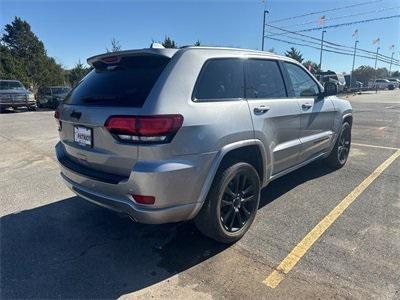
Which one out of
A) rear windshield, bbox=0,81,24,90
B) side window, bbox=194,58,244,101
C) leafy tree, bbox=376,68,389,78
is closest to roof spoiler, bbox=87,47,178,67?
side window, bbox=194,58,244,101

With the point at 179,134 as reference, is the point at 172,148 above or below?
below

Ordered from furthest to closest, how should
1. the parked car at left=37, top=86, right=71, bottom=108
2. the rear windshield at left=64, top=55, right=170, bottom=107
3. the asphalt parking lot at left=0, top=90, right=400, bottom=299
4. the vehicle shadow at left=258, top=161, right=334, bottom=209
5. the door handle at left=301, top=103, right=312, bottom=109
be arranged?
the parked car at left=37, top=86, right=71, bottom=108, the vehicle shadow at left=258, top=161, right=334, bottom=209, the door handle at left=301, top=103, right=312, bottom=109, the rear windshield at left=64, top=55, right=170, bottom=107, the asphalt parking lot at left=0, top=90, right=400, bottom=299

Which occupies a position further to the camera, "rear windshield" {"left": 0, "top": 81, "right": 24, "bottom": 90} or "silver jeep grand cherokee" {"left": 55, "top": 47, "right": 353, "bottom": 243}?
"rear windshield" {"left": 0, "top": 81, "right": 24, "bottom": 90}

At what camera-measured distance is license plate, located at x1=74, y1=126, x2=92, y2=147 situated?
3.04 m

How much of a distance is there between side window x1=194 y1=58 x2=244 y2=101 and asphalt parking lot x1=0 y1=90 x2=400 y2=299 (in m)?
1.45

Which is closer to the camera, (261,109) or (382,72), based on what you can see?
(261,109)

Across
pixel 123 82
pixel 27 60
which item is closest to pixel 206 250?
pixel 123 82

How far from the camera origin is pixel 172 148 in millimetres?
2654

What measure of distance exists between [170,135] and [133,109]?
36cm

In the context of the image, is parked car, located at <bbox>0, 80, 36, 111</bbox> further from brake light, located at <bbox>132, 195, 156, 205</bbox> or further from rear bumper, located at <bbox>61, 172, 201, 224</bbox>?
brake light, located at <bbox>132, 195, 156, 205</bbox>

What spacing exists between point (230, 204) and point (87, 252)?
4.69ft

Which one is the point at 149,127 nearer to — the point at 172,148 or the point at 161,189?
the point at 172,148

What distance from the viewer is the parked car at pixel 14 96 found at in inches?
699

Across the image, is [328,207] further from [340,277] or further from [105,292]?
[105,292]
